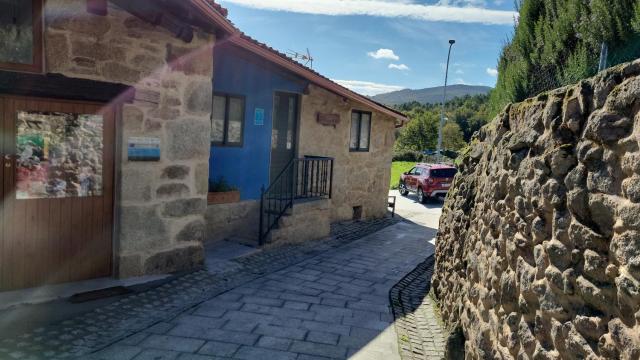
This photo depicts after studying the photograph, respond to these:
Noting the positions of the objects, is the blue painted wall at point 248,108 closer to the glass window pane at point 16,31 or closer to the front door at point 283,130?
the front door at point 283,130

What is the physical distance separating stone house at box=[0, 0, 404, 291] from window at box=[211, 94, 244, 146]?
4.98 ft

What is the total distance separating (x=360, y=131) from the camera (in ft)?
42.0

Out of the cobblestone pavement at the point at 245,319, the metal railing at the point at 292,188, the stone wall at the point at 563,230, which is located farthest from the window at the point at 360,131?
the stone wall at the point at 563,230

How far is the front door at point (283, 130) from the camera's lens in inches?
394

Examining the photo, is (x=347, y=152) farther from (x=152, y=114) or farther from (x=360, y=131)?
(x=152, y=114)

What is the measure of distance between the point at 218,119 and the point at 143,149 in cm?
255

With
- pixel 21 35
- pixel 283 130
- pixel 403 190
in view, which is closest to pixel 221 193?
pixel 283 130

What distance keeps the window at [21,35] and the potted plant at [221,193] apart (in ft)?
11.9

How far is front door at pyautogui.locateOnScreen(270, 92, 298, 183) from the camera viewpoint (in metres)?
10.0

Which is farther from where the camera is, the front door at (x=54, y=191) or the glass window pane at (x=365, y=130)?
the glass window pane at (x=365, y=130)

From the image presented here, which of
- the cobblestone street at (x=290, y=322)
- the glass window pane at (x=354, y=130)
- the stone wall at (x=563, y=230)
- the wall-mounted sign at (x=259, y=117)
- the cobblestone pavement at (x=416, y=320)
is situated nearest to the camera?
the stone wall at (x=563, y=230)

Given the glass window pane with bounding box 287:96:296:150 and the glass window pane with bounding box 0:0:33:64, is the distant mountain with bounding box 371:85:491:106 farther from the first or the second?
the glass window pane with bounding box 0:0:33:64

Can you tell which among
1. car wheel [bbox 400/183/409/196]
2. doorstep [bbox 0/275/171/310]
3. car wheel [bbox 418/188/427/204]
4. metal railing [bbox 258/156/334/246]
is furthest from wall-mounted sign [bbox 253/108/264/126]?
car wheel [bbox 400/183/409/196]

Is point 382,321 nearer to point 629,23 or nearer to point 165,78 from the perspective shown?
point 165,78
